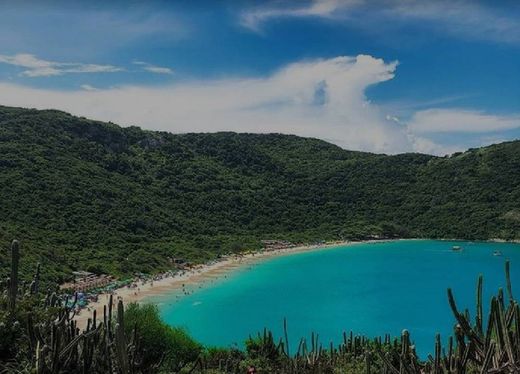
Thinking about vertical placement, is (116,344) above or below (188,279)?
above

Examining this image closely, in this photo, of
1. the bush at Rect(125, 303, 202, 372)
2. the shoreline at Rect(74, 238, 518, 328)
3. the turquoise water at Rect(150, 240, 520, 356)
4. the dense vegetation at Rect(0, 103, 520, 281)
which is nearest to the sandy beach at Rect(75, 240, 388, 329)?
the shoreline at Rect(74, 238, 518, 328)

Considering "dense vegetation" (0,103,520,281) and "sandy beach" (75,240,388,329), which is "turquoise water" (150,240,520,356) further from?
"dense vegetation" (0,103,520,281)

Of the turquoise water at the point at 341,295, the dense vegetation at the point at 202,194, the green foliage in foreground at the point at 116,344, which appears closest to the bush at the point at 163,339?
the green foliage in foreground at the point at 116,344

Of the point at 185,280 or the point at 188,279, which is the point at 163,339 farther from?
the point at 188,279

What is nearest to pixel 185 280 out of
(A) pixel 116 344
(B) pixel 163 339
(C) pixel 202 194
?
(B) pixel 163 339

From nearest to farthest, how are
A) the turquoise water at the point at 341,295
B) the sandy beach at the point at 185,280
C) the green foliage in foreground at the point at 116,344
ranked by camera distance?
1. the green foliage in foreground at the point at 116,344
2. the turquoise water at the point at 341,295
3. the sandy beach at the point at 185,280

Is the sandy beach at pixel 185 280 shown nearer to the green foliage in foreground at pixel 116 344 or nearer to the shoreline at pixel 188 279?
the shoreline at pixel 188 279
